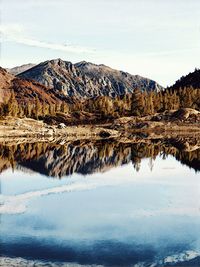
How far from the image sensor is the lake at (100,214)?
18.9 metres

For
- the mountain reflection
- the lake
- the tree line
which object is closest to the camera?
the lake

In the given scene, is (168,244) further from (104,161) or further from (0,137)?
(0,137)

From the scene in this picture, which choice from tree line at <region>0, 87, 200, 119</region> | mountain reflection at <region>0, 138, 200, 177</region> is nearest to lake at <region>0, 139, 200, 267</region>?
mountain reflection at <region>0, 138, 200, 177</region>

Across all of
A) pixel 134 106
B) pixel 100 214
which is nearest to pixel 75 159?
pixel 100 214

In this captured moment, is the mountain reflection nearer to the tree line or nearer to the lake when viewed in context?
the lake

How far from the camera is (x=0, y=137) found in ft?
317

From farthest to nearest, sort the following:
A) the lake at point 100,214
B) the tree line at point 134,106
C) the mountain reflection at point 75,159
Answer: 1. the tree line at point 134,106
2. the mountain reflection at point 75,159
3. the lake at point 100,214

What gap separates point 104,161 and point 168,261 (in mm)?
38793

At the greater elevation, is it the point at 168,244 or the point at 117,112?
the point at 117,112

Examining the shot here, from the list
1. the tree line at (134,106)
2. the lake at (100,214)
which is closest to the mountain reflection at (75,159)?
the lake at (100,214)

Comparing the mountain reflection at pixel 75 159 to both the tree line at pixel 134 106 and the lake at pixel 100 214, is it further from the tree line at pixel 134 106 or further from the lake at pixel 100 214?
the tree line at pixel 134 106

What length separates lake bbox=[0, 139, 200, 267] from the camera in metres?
18.9

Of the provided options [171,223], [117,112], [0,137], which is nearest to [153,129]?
[117,112]

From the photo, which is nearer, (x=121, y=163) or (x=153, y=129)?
(x=121, y=163)
